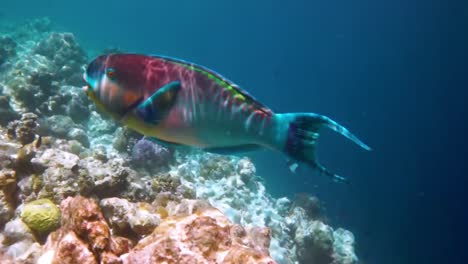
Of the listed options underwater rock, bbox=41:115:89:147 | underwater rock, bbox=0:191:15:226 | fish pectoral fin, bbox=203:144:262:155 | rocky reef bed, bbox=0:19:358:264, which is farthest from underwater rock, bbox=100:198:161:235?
underwater rock, bbox=41:115:89:147

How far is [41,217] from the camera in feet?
12.5

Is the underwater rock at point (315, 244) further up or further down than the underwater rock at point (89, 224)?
further down

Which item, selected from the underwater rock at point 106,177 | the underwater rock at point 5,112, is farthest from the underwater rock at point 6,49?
the underwater rock at point 106,177

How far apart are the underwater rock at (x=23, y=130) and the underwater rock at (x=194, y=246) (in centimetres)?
381

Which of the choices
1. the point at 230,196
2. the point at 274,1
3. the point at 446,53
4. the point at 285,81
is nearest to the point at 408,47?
the point at 446,53

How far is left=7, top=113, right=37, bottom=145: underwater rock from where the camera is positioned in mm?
5672

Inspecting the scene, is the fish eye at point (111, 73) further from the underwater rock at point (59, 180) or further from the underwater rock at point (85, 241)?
the underwater rock at point (59, 180)

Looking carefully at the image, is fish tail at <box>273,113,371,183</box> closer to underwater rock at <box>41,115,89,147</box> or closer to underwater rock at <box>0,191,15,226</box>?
underwater rock at <box>0,191,15,226</box>

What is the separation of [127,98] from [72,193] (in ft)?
11.3

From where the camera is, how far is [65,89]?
1019 cm

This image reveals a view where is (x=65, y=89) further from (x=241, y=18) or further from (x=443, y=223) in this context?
(x=241, y=18)

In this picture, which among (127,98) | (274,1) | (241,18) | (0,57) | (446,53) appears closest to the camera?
(127,98)

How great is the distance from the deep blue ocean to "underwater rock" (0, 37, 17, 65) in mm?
13656

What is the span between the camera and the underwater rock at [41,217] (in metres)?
3.77
